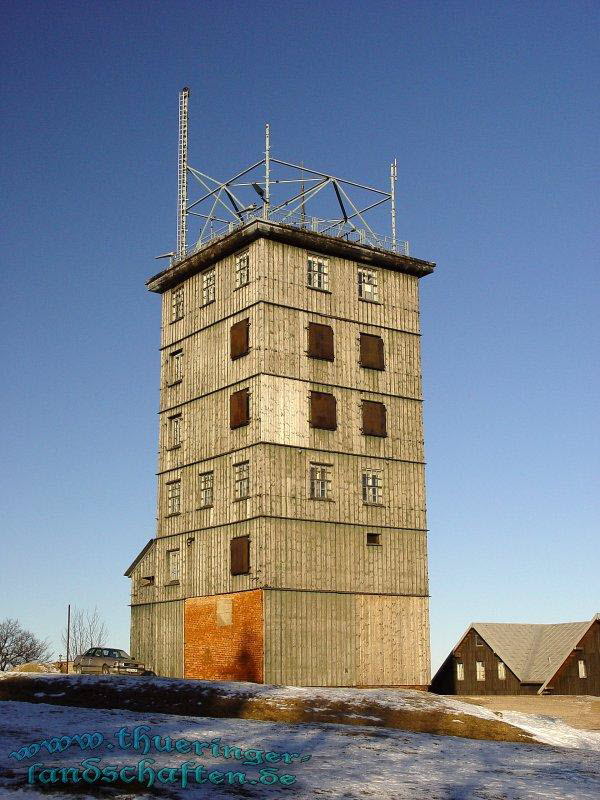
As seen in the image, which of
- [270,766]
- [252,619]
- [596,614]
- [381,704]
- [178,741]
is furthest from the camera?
[596,614]

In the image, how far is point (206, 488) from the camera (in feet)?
165

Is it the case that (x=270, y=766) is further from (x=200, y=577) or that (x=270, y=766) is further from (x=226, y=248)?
(x=226, y=248)

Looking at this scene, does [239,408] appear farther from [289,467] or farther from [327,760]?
[327,760]

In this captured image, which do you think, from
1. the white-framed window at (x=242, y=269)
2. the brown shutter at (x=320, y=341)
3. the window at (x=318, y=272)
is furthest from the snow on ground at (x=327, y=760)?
the window at (x=318, y=272)

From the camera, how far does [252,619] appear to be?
149ft

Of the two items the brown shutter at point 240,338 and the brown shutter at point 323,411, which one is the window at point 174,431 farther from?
the brown shutter at point 323,411

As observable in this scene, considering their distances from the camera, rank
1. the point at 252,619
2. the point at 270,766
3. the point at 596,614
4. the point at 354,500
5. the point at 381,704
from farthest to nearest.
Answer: the point at 596,614, the point at 354,500, the point at 252,619, the point at 381,704, the point at 270,766

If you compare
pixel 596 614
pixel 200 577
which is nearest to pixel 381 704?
pixel 200 577

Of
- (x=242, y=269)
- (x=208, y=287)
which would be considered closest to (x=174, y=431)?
(x=208, y=287)

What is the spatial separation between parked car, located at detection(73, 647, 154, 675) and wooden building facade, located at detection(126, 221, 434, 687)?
193 centimetres

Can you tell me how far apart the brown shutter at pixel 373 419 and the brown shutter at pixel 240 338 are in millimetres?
6399

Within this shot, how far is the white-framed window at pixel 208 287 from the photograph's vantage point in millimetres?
52281

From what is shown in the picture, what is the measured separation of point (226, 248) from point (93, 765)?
33412 millimetres

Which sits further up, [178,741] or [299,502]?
[299,502]
